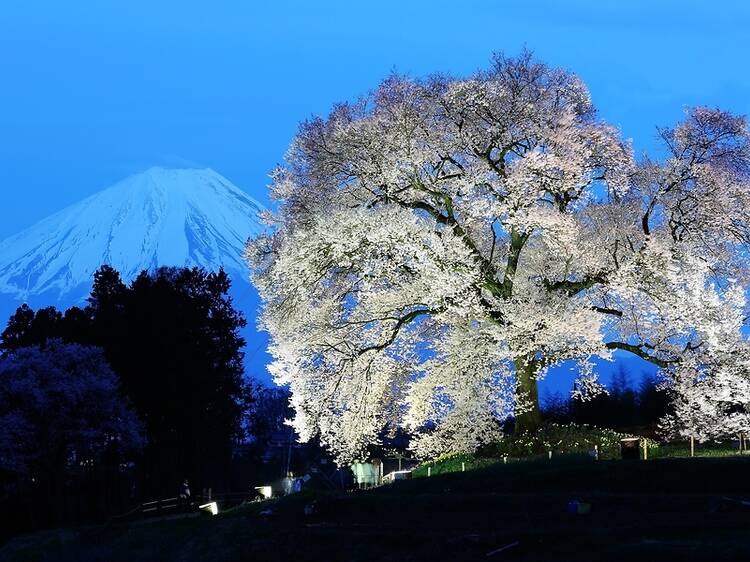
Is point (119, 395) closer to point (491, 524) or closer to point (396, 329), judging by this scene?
point (396, 329)

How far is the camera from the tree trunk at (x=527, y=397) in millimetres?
34000

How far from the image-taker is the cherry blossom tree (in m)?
31.2

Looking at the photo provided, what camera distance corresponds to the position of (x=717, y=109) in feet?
112

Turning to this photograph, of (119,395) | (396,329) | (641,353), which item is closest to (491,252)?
(396,329)

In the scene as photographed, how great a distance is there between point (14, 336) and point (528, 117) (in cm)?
4041

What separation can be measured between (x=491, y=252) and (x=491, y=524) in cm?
1600

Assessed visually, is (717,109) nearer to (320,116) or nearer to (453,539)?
(320,116)

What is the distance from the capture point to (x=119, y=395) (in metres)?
45.2

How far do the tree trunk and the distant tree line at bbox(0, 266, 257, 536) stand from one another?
19.1 m

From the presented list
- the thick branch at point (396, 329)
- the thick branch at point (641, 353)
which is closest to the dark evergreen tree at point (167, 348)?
the thick branch at point (396, 329)

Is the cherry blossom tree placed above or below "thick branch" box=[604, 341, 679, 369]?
above

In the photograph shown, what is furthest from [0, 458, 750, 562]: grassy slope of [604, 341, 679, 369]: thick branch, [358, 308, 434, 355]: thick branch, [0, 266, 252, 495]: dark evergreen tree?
[0, 266, 252, 495]: dark evergreen tree

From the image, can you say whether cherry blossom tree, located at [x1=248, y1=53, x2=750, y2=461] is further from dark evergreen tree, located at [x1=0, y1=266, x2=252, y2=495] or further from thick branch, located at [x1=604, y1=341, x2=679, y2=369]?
dark evergreen tree, located at [x1=0, y1=266, x2=252, y2=495]

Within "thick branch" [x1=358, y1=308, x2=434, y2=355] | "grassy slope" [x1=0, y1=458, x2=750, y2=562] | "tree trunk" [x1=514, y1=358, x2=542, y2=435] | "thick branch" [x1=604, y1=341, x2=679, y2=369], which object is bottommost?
"grassy slope" [x1=0, y1=458, x2=750, y2=562]
